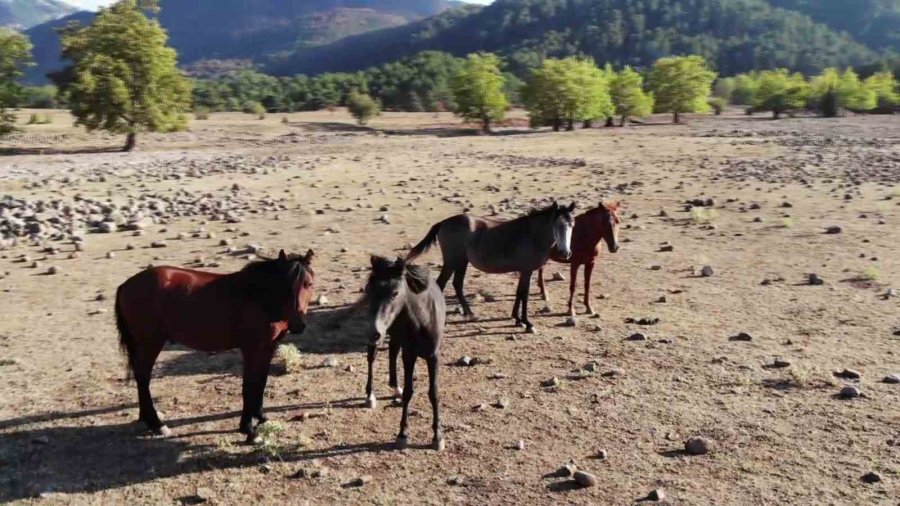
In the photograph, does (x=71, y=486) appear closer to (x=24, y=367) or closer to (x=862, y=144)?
(x=24, y=367)

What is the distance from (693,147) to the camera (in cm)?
3850

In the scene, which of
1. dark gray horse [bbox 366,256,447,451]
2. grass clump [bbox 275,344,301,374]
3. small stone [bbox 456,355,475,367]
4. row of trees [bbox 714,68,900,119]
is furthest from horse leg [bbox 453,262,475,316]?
row of trees [bbox 714,68,900,119]

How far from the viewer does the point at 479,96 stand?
61.5 m

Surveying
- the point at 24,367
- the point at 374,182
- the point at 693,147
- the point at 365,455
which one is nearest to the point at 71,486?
the point at 365,455

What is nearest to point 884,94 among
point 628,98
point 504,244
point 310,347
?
point 628,98

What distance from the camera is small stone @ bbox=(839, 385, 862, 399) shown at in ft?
23.0

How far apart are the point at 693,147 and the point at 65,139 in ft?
131

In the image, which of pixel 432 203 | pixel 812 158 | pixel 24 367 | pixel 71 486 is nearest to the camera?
pixel 71 486

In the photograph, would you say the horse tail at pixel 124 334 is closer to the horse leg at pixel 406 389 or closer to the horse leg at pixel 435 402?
the horse leg at pixel 406 389

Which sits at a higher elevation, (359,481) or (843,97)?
(843,97)

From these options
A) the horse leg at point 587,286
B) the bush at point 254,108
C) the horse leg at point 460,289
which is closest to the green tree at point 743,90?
the bush at point 254,108

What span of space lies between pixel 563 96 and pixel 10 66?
1665 inches

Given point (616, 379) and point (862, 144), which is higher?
point (862, 144)

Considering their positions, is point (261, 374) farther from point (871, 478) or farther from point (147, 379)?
point (871, 478)
